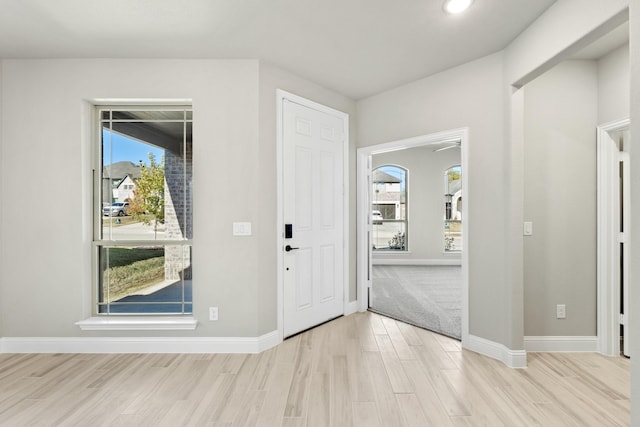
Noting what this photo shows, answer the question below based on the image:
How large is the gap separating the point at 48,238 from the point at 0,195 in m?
0.57

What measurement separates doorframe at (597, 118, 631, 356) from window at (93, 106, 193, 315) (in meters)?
3.72

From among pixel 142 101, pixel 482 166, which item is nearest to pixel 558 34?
pixel 482 166

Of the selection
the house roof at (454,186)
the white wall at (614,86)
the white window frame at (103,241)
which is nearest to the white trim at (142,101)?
the white window frame at (103,241)

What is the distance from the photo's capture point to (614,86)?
8.50 feet

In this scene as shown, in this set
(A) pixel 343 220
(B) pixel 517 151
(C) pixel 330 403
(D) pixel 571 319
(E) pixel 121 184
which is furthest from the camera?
(A) pixel 343 220

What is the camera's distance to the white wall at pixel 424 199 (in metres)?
7.05

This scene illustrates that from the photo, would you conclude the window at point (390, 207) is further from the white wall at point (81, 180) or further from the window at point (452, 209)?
the white wall at point (81, 180)

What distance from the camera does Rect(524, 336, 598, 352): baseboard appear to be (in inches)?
108

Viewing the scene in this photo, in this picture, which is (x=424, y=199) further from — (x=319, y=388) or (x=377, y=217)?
(x=319, y=388)

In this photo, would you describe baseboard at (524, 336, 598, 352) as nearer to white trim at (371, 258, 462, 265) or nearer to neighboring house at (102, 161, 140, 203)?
neighboring house at (102, 161, 140, 203)

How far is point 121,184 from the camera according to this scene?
2939 millimetres

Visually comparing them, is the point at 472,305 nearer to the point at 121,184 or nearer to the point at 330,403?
the point at 330,403

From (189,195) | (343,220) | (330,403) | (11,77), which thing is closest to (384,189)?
(343,220)

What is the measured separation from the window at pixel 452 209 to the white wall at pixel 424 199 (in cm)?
14
